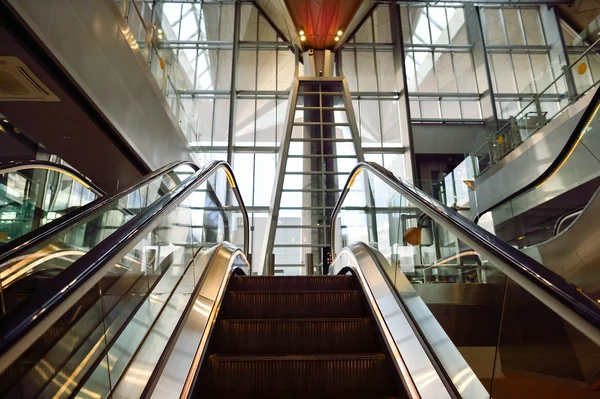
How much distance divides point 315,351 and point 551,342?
5.00 ft

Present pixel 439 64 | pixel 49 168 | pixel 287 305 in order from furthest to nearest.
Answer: pixel 439 64 < pixel 49 168 < pixel 287 305

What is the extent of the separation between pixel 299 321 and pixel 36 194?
13.0ft

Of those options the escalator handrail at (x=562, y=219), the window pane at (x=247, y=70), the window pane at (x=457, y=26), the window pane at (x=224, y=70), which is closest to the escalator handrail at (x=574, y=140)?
the escalator handrail at (x=562, y=219)

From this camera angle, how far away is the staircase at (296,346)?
2439mm

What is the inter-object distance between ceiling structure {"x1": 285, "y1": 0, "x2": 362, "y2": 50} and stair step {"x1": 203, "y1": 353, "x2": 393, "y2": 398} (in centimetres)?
1034

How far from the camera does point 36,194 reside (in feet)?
16.9

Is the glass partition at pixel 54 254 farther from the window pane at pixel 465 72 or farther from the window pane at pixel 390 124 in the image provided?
the window pane at pixel 465 72

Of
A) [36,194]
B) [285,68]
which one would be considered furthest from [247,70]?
[36,194]

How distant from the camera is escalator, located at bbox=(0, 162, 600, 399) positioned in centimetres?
140

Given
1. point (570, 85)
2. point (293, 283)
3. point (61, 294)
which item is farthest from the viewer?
point (570, 85)

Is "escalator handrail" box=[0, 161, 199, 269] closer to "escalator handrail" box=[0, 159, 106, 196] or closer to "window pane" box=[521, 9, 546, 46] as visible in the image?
"escalator handrail" box=[0, 159, 106, 196]

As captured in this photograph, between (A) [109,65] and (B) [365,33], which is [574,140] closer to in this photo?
(A) [109,65]

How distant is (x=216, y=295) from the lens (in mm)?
3141

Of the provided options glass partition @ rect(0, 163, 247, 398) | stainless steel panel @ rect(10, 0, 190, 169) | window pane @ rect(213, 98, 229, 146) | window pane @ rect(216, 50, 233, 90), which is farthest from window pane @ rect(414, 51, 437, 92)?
glass partition @ rect(0, 163, 247, 398)
